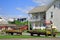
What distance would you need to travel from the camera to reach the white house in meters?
52.7

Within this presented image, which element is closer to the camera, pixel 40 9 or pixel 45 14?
pixel 45 14

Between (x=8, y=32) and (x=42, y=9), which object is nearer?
(x=8, y=32)

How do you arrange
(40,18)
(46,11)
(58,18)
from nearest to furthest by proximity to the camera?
(58,18)
(46,11)
(40,18)

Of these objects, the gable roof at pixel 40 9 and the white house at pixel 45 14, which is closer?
the white house at pixel 45 14

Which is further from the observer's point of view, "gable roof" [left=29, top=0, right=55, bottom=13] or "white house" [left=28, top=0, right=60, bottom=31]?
"gable roof" [left=29, top=0, right=55, bottom=13]

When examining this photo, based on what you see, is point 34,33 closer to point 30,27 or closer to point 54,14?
point 54,14

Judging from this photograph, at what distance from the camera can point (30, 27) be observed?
63969 mm

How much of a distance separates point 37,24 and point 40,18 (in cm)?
193

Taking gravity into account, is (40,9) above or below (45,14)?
above

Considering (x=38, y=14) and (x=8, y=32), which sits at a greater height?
(x=38, y=14)

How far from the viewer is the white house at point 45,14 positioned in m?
52.7

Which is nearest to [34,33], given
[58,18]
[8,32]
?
[8,32]

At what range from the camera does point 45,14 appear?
58.8 metres

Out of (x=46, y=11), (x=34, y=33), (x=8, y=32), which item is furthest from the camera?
(x=46, y=11)
